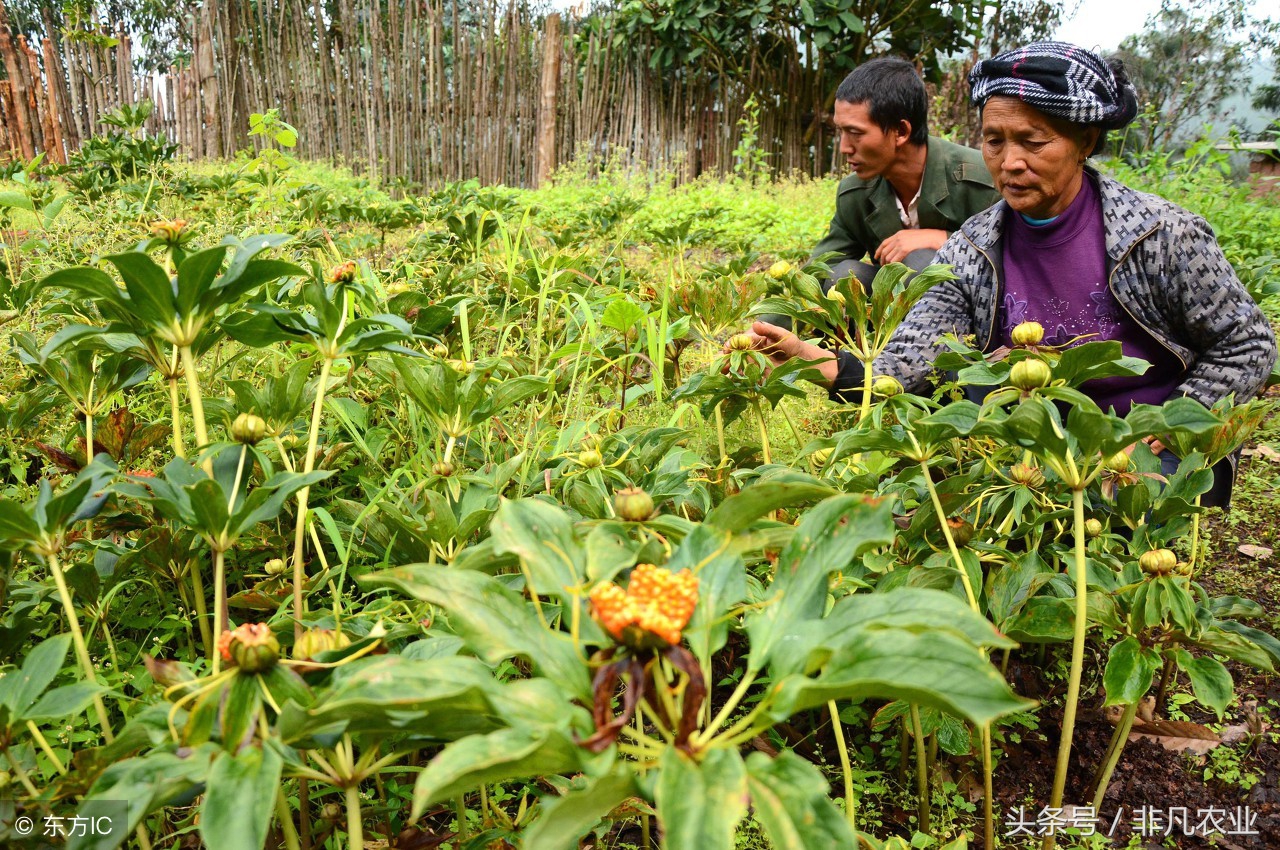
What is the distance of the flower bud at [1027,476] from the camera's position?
116 cm

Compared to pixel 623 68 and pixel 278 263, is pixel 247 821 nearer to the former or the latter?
pixel 278 263

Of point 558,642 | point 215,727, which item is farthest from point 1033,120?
point 215,727

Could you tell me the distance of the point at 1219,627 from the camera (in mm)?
1164

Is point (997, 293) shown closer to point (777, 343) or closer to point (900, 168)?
point (777, 343)

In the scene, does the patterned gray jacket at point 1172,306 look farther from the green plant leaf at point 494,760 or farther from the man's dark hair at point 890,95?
the green plant leaf at point 494,760

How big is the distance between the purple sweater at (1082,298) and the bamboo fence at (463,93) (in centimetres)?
742

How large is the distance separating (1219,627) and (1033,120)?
1201 mm

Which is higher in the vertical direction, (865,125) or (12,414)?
(865,125)

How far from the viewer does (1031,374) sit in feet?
3.23

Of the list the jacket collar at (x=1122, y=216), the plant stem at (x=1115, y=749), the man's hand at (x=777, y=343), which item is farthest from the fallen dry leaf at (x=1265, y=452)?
the plant stem at (x=1115, y=749)

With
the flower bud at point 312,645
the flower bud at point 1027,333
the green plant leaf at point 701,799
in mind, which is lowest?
the flower bud at point 312,645

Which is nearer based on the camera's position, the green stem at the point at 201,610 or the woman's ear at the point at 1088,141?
the green stem at the point at 201,610

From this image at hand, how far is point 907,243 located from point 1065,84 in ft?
3.73

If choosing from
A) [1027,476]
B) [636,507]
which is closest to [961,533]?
[1027,476]
